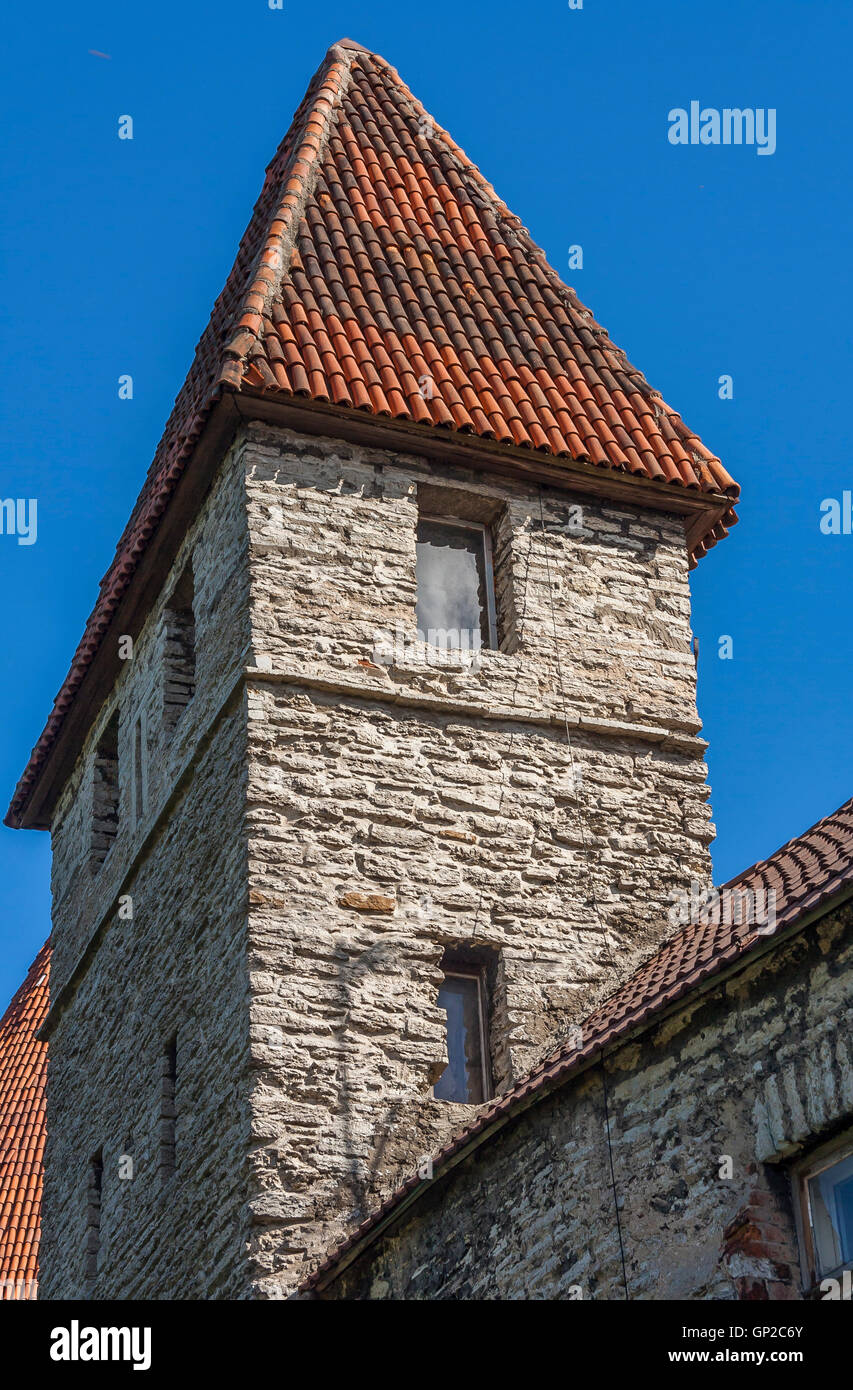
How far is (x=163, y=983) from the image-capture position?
12.2m

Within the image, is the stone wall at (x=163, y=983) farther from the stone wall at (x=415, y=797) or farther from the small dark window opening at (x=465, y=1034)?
the small dark window opening at (x=465, y=1034)

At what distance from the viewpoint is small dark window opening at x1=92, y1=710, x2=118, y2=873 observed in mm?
14250

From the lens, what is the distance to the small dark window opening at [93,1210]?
42.1ft

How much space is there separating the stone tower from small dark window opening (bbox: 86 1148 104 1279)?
1 centimetres

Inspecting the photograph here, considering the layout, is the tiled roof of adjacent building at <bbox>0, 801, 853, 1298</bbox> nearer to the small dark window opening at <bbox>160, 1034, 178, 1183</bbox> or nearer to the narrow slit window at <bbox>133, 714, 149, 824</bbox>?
the small dark window opening at <bbox>160, 1034, 178, 1183</bbox>

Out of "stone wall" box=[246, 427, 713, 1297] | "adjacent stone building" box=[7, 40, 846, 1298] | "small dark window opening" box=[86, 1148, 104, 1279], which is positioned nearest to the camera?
"stone wall" box=[246, 427, 713, 1297]

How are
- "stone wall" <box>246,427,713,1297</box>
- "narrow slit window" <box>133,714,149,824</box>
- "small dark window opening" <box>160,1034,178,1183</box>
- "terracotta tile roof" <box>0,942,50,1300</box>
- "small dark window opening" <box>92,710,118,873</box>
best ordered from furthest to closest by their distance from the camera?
"terracotta tile roof" <box>0,942,50,1300</box>
"small dark window opening" <box>92,710,118,873</box>
"narrow slit window" <box>133,714,149,824</box>
"small dark window opening" <box>160,1034,178,1183</box>
"stone wall" <box>246,427,713,1297</box>

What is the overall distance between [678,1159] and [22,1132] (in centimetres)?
1340

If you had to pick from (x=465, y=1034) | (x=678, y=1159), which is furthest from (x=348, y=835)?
(x=678, y=1159)

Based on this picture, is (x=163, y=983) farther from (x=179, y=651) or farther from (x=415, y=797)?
(x=179, y=651)

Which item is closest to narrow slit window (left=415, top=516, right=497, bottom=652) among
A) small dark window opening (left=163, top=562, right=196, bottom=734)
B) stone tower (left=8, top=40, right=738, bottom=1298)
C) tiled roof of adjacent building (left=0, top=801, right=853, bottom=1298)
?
stone tower (left=8, top=40, right=738, bottom=1298)

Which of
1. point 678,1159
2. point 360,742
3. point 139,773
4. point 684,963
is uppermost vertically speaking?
point 139,773

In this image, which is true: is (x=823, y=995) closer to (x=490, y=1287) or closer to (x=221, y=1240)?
(x=490, y=1287)
